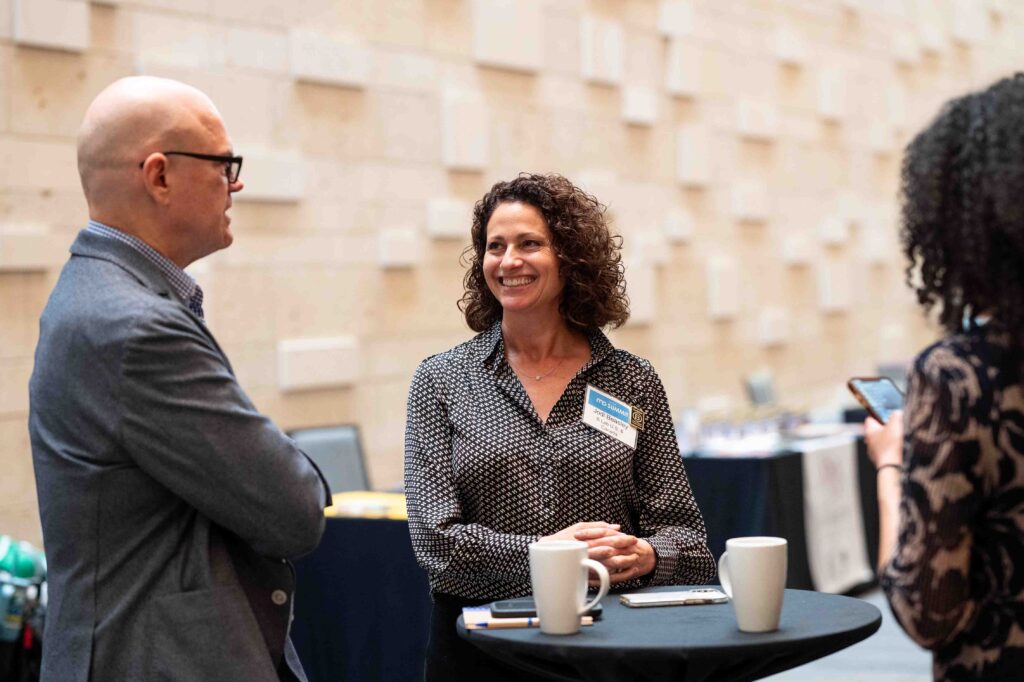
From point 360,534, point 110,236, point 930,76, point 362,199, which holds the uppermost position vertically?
point 930,76

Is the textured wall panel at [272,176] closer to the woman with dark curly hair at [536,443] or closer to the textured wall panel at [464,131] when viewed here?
→ the textured wall panel at [464,131]

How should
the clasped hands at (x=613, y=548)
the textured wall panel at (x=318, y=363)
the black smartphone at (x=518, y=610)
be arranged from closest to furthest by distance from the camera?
1. the black smartphone at (x=518, y=610)
2. the clasped hands at (x=613, y=548)
3. the textured wall panel at (x=318, y=363)

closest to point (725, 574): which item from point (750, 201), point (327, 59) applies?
point (327, 59)

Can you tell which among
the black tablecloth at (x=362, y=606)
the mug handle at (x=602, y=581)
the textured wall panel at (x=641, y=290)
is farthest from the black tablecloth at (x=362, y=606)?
the textured wall panel at (x=641, y=290)

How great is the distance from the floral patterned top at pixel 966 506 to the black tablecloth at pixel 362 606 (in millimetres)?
2111

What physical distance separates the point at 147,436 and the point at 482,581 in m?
0.79

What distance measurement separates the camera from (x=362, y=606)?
3611mm

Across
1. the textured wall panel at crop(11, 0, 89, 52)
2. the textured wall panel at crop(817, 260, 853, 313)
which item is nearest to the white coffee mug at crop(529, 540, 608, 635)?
the textured wall panel at crop(11, 0, 89, 52)

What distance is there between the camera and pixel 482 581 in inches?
92.0

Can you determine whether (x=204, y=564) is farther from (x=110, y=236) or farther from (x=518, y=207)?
(x=518, y=207)

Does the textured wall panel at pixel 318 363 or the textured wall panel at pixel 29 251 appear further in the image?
the textured wall panel at pixel 318 363

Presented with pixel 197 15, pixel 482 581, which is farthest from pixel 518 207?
pixel 197 15

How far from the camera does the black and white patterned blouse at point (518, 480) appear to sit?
7.61ft

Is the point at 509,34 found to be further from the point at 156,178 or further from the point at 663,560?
the point at 156,178
